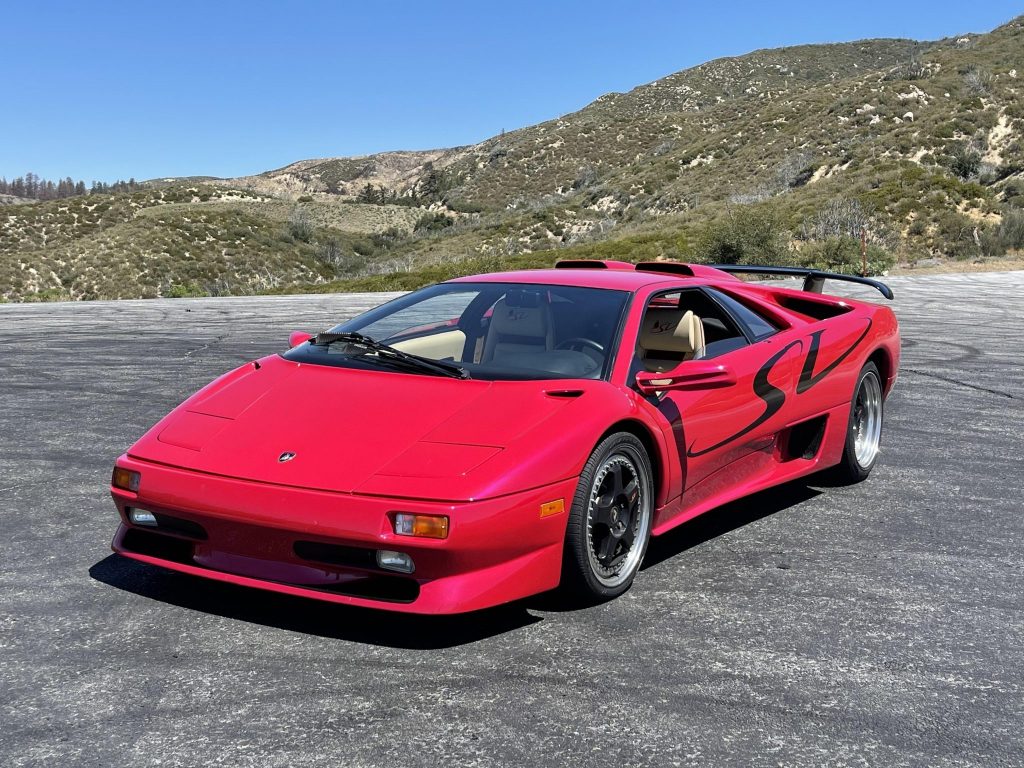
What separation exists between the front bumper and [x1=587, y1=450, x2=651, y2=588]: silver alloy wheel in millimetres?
243

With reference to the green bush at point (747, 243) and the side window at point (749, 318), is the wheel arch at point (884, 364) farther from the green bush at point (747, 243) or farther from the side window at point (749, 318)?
the green bush at point (747, 243)

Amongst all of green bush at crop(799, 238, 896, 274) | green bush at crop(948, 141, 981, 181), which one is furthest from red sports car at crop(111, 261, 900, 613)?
green bush at crop(948, 141, 981, 181)

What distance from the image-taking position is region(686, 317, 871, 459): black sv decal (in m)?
5.08

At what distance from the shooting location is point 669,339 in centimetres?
520

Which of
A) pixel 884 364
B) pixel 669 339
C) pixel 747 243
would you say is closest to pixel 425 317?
pixel 669 339

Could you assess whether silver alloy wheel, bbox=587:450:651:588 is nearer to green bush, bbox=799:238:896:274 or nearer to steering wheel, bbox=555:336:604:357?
steering wheel, bbox=555:336:604:357

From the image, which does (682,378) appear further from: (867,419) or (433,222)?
(433,222)

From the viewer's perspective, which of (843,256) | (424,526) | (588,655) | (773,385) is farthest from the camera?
(843,256)

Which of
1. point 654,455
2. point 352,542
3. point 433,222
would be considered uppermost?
point 433,222

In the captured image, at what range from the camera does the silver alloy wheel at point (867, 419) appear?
6.44 meters

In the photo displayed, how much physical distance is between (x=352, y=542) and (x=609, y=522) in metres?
1.12

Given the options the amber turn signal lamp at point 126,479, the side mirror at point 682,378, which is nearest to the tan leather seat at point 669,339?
the side mirror at point 682,378

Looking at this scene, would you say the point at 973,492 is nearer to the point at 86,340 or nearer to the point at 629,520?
the point at 629,520

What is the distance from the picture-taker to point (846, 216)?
1441 inches
